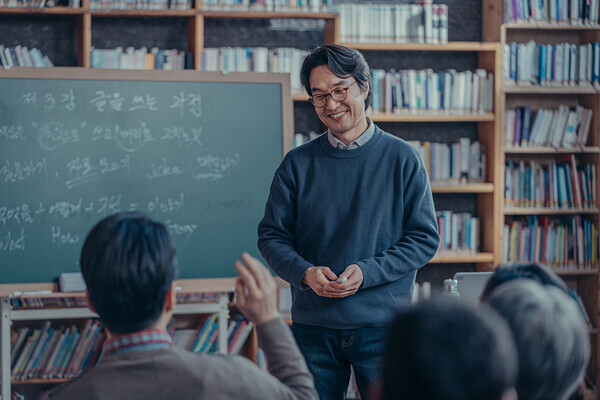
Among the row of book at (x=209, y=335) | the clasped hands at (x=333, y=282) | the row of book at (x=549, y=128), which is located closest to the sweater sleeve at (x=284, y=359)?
the clasped hands at (x=333, y=282)

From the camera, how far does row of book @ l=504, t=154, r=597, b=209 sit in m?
4.10

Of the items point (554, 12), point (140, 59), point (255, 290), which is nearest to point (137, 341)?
point (255, 290)

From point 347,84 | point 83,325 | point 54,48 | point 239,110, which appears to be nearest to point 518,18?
point 239,110

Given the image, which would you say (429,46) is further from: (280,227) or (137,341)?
(137,341)

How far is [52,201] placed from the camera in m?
3.08

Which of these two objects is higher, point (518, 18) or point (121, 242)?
point (518, 18)

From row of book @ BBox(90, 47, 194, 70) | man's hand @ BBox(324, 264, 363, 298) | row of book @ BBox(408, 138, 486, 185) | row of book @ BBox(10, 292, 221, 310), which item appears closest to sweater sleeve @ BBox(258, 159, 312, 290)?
man's hand @ BBox(324, 264, 363, 298)

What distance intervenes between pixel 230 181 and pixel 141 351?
7.21ft

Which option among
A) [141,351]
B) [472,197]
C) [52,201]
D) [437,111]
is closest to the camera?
[141,351]

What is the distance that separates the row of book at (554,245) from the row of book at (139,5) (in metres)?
2.20

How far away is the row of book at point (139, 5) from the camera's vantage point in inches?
145

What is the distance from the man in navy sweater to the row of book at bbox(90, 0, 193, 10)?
1.79 meters

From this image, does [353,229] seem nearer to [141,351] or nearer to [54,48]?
[141,351]

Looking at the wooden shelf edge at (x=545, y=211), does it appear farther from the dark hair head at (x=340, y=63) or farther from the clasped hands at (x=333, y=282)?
the clasped hands at (x=333, y=282)
